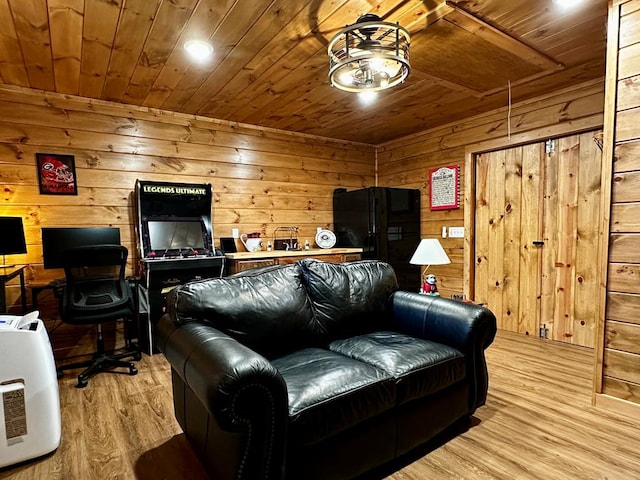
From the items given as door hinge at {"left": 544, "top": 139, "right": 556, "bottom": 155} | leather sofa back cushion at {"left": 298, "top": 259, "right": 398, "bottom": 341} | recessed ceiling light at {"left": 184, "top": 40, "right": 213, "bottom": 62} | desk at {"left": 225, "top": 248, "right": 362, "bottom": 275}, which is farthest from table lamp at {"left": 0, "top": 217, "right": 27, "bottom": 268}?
door hinge at {"left": 544, "top": 139, "right": 556, "bottom": 155}

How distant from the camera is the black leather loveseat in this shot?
1.28 metres

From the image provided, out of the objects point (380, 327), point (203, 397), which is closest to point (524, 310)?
point (380, 327)

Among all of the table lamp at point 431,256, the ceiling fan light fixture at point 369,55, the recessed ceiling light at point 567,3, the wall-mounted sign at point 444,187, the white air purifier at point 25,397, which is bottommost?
the white air purifier at point 25,397

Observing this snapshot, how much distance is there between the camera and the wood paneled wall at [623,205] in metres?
1.95

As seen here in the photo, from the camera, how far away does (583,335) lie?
3277mm

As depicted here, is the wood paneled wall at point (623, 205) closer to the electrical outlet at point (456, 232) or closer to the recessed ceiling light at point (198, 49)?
the electrical outlet at point (456, 232)

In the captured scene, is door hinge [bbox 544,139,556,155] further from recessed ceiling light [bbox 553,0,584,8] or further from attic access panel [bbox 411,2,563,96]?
recessed ceiling light [bbox 553,0,584,8]

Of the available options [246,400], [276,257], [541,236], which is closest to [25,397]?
[246,400]

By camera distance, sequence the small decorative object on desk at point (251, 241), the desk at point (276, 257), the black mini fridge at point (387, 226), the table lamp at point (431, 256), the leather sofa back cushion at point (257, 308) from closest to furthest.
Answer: the leather sofa back cushion at point (257, 308) → the table lamp at point (431, 256) → the desk at point (276, 257) → the small decorative object on desk at point (251, 241) → the black mini fridge at point (387, 226)

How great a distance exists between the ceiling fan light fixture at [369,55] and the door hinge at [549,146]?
7.83 feet

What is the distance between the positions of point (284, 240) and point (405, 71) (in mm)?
2977

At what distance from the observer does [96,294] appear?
2.80m

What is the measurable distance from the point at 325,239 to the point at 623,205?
3.21 m

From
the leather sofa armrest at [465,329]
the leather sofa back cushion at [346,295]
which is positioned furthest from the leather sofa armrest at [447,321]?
the leather sofa back cushion at [346,295]
